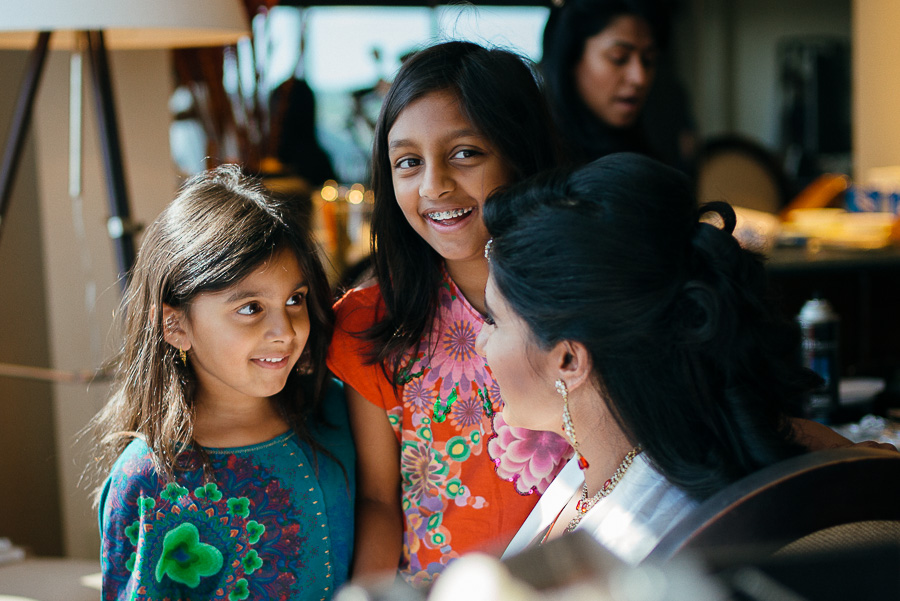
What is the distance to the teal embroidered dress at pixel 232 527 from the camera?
129 centimetres

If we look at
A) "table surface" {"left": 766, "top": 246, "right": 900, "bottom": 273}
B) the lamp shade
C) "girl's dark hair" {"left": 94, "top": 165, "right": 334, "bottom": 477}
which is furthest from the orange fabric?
"table surface" {"left": 766, "top": 246, "right": 900, "bottom": 273}

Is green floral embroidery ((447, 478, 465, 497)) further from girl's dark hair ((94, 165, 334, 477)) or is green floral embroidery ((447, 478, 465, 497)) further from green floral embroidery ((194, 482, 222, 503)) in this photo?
green floral embroidery ((194, 482, 222, 503))

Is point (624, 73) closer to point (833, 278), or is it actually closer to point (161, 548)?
point (833, 278)

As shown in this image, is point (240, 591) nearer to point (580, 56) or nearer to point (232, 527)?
point (232, 527)

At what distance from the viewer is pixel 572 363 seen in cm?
100

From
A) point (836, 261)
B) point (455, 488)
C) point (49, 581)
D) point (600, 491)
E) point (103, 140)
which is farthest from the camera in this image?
point (836, 261)

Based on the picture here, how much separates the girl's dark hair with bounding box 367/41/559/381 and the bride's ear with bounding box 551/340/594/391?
0.42 metres

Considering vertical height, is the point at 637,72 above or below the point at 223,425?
above

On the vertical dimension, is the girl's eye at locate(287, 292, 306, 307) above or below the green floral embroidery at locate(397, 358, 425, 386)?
above

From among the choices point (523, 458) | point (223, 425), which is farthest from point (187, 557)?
point (523, 458)

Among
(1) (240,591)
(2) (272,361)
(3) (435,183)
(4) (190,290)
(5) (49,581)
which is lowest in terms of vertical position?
(5) (49,581)

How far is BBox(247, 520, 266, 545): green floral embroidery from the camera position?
52.4 inches

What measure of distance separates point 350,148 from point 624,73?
452 centimetres

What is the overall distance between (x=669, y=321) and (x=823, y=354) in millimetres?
928
